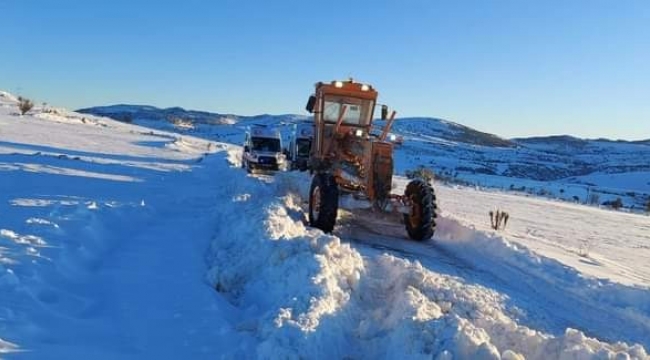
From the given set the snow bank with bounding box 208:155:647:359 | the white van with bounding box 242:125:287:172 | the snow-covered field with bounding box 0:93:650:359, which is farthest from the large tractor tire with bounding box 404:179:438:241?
the white van with bounding box 242:125:287:172

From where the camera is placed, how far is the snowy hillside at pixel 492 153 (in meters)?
61.3

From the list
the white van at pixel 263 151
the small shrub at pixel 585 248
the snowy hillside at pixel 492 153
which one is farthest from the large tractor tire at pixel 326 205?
the snowy hillside at pixel 492 153

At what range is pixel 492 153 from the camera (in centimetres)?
10269

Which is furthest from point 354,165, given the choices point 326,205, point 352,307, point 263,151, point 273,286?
point 263,151

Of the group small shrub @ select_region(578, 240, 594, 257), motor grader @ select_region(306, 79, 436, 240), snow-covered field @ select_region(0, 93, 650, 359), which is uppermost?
motor grader @ select_region(306, 79, 436, 240)

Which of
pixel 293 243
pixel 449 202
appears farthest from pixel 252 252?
pixel 449 202

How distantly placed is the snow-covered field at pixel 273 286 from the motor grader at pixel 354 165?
0.62 metres

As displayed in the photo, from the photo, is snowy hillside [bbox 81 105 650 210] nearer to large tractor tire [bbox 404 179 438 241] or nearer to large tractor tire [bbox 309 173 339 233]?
large tractor tire [bbox 404 179 438 241]

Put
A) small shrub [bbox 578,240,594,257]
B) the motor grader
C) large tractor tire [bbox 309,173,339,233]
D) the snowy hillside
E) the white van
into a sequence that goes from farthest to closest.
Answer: the snowy hillside, the white van, small shrub [bbox 578,240,594,257], the motor grader, large tractor tire [bbox 309,173,339,233]

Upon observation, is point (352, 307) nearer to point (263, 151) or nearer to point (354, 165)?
point (354, 165)

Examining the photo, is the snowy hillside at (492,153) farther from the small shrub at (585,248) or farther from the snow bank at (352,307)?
the snow bank at (352,307)

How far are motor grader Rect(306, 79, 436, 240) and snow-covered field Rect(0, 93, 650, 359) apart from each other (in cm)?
62

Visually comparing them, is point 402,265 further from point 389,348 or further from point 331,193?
point 331,193

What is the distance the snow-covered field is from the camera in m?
4.65
